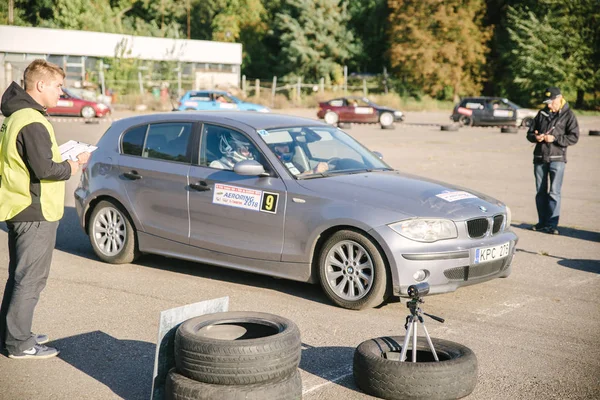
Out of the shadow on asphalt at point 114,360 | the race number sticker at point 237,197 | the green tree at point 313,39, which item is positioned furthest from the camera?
the green tree at point 313,39

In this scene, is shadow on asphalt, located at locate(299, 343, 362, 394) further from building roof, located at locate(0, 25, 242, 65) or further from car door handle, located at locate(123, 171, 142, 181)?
building roof, located at locate(0, 25, 242, 65)

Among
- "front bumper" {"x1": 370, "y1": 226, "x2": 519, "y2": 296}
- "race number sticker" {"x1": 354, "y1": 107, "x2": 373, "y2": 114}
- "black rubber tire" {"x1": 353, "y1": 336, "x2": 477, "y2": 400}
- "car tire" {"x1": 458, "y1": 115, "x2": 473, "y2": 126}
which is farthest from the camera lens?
"car tire" {"x1": 458, "y1": 115, "x2": 473, "y2": 126}

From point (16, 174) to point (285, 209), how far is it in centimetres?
266

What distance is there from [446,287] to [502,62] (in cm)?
6718

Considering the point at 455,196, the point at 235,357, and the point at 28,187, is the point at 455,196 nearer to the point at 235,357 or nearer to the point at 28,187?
the point at 235,357

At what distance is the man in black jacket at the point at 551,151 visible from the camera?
1126cm

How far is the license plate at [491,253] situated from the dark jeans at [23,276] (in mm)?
3605

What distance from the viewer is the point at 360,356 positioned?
5.04m

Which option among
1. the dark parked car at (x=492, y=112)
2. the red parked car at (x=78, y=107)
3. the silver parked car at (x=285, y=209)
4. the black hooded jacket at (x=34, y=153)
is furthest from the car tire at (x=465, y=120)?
the black hooded jacket at (x=34, y=153)

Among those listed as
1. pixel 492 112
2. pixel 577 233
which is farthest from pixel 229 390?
pixel 492 112

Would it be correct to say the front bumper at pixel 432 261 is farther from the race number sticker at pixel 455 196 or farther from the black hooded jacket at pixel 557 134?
the black hooded jacket at pixel 557 134

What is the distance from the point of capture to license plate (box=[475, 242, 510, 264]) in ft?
23.4

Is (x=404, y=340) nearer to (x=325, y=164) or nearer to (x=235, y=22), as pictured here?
(x=325, y=164)

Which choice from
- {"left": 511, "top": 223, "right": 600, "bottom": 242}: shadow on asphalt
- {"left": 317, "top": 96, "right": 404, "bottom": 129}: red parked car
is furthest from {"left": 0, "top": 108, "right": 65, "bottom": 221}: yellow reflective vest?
{"left": 317, "top": 96, "right": 404, "bottom": 129}: red parked car
